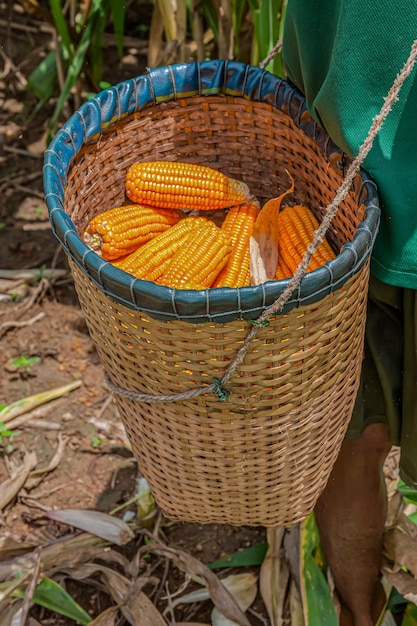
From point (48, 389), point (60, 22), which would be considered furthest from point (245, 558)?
point (60, 22)

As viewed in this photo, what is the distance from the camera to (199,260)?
1342 millimetres

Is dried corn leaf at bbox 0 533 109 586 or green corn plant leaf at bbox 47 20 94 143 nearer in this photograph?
dried corn leaf at bbox 0 533 109 586

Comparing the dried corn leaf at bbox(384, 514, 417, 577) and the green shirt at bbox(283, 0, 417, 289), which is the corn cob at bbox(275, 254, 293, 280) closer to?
the green shirt at bbox(283, 0, 417, 289)

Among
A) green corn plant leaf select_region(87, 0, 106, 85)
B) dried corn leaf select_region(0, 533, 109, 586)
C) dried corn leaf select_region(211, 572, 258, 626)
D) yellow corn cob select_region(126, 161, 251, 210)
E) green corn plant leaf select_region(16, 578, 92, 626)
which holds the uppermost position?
yellow corn cob select_region(126, 161, 251, 210)

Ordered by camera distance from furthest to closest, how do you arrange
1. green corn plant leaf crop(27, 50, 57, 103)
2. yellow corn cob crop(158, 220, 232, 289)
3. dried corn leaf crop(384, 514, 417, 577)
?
green corn plant leaf crop(27, 50, 57, 103)
dried corn leaf crop(384, 514, 417, 577)
yellow corn cob crop(158, 220, 232, 289)

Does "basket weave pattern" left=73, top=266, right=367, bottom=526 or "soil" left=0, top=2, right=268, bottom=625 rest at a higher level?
"basket weave pattern" left=73, top=266, right=367, bottom=526

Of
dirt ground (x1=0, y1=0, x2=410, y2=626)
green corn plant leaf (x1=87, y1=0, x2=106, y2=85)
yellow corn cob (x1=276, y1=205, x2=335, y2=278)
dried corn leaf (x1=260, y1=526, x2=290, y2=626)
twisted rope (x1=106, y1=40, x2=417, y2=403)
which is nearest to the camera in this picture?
twisted rope (x1=106, y1=40, x2=417, y2=403)

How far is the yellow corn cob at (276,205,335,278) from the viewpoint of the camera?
1.39 meters

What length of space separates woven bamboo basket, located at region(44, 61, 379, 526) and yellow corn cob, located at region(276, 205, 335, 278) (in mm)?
43

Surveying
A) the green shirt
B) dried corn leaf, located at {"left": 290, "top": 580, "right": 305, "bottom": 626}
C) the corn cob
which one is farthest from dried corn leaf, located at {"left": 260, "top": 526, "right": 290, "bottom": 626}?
the green shirt

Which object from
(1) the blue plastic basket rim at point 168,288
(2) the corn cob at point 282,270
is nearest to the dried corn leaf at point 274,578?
(2) the corn cob at point 282,270

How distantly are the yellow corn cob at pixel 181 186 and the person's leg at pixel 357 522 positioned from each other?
0.55 m

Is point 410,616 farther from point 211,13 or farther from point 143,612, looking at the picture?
point 211,13

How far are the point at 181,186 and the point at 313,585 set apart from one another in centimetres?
103
